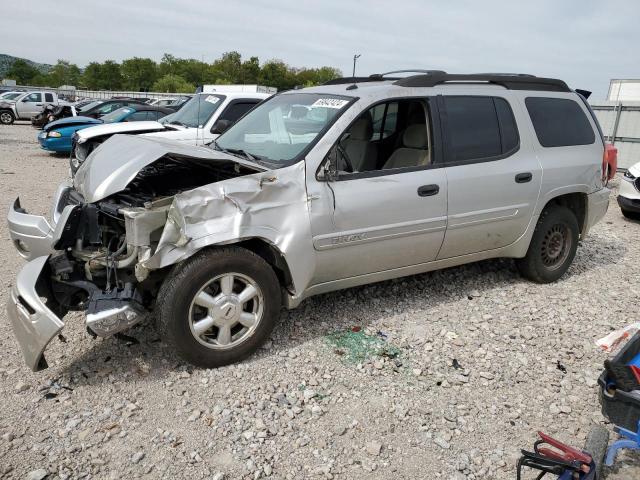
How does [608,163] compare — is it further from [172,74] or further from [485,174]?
[172,74]

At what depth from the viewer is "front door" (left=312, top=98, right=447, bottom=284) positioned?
12.0 ft

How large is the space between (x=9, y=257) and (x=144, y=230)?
3.06m

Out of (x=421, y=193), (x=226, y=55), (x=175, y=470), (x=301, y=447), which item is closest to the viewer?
(x=175, y=470)

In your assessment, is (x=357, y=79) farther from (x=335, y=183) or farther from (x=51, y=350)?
(x=51, y=350)

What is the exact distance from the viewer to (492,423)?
3049 millimetres

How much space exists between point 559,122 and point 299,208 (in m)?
2.95

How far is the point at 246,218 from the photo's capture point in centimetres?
330

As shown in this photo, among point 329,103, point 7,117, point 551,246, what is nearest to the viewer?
point 329,103

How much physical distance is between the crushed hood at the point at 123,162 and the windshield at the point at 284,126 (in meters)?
0.35

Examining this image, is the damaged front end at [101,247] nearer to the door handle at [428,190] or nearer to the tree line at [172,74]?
the door handle at [428,190]

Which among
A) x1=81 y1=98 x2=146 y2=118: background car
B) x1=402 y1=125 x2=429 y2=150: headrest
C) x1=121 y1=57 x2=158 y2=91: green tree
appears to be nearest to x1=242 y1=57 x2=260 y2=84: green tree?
x1=121 y1=57 x2=158 y2=91: green tree

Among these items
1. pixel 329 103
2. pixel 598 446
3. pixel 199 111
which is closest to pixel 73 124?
pixel 199 111

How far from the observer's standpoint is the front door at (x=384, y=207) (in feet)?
12.0

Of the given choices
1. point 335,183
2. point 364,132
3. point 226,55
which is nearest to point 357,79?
point 364,132
